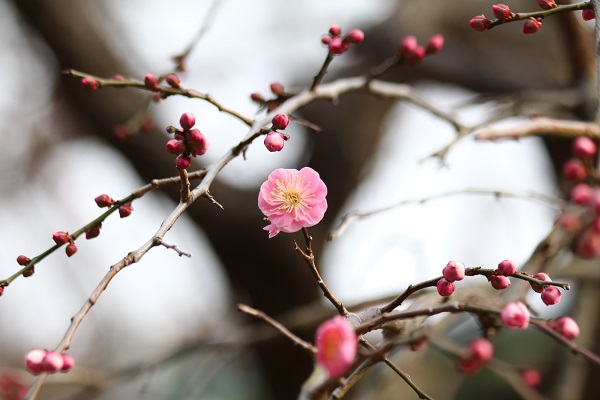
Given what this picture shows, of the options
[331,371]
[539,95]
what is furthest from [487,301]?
[539,95]

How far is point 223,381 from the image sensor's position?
4684 mm

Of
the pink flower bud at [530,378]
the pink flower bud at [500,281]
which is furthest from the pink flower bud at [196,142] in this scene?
the pink flower bud at [530,378]

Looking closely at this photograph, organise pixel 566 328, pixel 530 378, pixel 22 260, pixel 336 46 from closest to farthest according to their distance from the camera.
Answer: pixel 566 328
pixel 22 260
pixel 336 46
pixel 530 378

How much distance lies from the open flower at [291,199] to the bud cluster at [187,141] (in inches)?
4.1

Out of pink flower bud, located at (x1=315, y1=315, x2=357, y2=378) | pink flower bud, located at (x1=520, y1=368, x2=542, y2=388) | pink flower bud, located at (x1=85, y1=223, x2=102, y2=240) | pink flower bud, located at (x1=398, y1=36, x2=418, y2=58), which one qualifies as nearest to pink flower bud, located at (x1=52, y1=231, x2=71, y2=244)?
pink flower bud, located at (x1=85, y1=223, x2=102, y2=240)

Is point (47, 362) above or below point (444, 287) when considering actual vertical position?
above

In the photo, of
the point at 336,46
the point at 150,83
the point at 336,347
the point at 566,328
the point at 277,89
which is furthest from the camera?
the point at 277,89

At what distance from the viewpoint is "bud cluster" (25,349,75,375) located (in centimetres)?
52

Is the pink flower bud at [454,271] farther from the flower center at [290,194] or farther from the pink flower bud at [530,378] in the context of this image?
the pink flower bud at [530,378]

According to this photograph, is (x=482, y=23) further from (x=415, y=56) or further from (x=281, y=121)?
(x=415, y=56)

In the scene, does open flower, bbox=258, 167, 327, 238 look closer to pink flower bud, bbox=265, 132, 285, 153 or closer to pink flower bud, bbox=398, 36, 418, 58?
pink flower bud, bbox=265, 132, 285, 153

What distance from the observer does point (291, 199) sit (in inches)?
30.4

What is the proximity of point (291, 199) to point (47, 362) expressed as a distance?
0.35 metres

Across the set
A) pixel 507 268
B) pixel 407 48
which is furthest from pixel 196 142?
pixel 407 48
